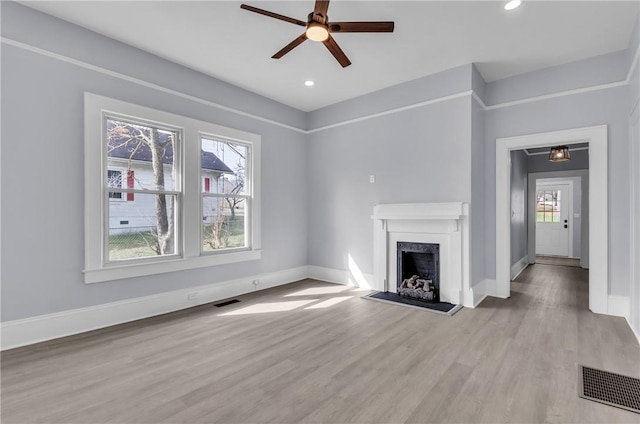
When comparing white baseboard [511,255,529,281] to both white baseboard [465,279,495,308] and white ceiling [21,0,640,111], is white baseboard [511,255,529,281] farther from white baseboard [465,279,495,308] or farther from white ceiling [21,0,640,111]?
white ceiling [21,0,640,111]

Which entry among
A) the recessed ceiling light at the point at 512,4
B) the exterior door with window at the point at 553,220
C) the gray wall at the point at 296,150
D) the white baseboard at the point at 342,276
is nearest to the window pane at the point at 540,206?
the exterior door with window at the point at 553,220

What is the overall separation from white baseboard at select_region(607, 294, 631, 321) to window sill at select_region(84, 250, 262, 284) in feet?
15.1

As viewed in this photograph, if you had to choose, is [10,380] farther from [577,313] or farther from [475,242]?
[577,313]

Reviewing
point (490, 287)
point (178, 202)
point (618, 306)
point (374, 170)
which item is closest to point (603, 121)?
point (618, 306)

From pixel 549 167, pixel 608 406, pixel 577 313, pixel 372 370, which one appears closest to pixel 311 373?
pixel 372 370

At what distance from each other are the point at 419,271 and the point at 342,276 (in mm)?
1363

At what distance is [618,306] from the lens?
366 cm

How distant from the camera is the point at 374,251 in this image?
16.1ft

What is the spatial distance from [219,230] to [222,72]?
7.23 ft

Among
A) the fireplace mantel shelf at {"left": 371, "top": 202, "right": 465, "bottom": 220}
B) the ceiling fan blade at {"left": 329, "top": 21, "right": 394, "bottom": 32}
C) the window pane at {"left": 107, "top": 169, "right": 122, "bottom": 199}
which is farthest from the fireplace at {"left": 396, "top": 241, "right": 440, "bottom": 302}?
the window pane at {"left": 107, "top": 169, "right": 122, "bottom": 199}

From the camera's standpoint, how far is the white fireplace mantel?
408cm

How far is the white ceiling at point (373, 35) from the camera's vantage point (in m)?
2.94

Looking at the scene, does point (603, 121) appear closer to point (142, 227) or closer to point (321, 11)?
point (321, 11)

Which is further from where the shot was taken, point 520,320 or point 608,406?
point 520,320
